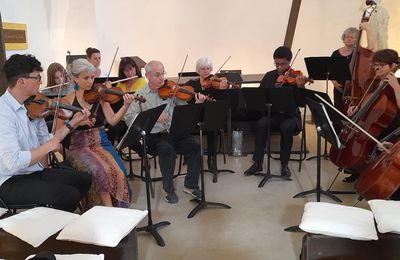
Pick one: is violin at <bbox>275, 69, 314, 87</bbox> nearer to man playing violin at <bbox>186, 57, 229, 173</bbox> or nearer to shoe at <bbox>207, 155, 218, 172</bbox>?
man playing violin at <bbox>186, 57, 229, 173</bbox>

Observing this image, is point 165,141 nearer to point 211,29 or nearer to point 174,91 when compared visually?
point 174,91

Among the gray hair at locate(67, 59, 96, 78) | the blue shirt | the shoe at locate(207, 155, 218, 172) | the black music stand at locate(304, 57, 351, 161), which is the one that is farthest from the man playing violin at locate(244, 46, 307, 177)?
the blue shirt

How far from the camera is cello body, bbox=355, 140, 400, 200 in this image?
242 cm

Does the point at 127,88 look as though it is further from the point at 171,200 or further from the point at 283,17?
the point at 283,17

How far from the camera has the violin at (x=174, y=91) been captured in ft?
11.1

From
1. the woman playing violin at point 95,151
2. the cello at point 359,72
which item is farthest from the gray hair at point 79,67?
the cello at point 359,72

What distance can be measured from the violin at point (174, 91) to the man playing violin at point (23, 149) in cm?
108

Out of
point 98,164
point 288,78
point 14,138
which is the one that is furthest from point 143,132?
point 288,78

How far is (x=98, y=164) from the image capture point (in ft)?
9.04

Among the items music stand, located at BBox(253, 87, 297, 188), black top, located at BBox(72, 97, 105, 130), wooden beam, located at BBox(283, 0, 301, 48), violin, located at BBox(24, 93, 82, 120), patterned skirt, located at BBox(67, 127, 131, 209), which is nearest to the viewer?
violin, located at BBox(24, 93, 82, 120)

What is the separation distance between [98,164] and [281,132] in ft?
6.11

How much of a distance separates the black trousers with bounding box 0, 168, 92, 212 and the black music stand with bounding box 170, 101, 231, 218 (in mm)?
847

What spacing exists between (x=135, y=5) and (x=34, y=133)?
4.28 meters

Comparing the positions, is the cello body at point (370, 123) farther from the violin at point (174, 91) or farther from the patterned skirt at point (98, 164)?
the patterned skirt at point (98, 164)
